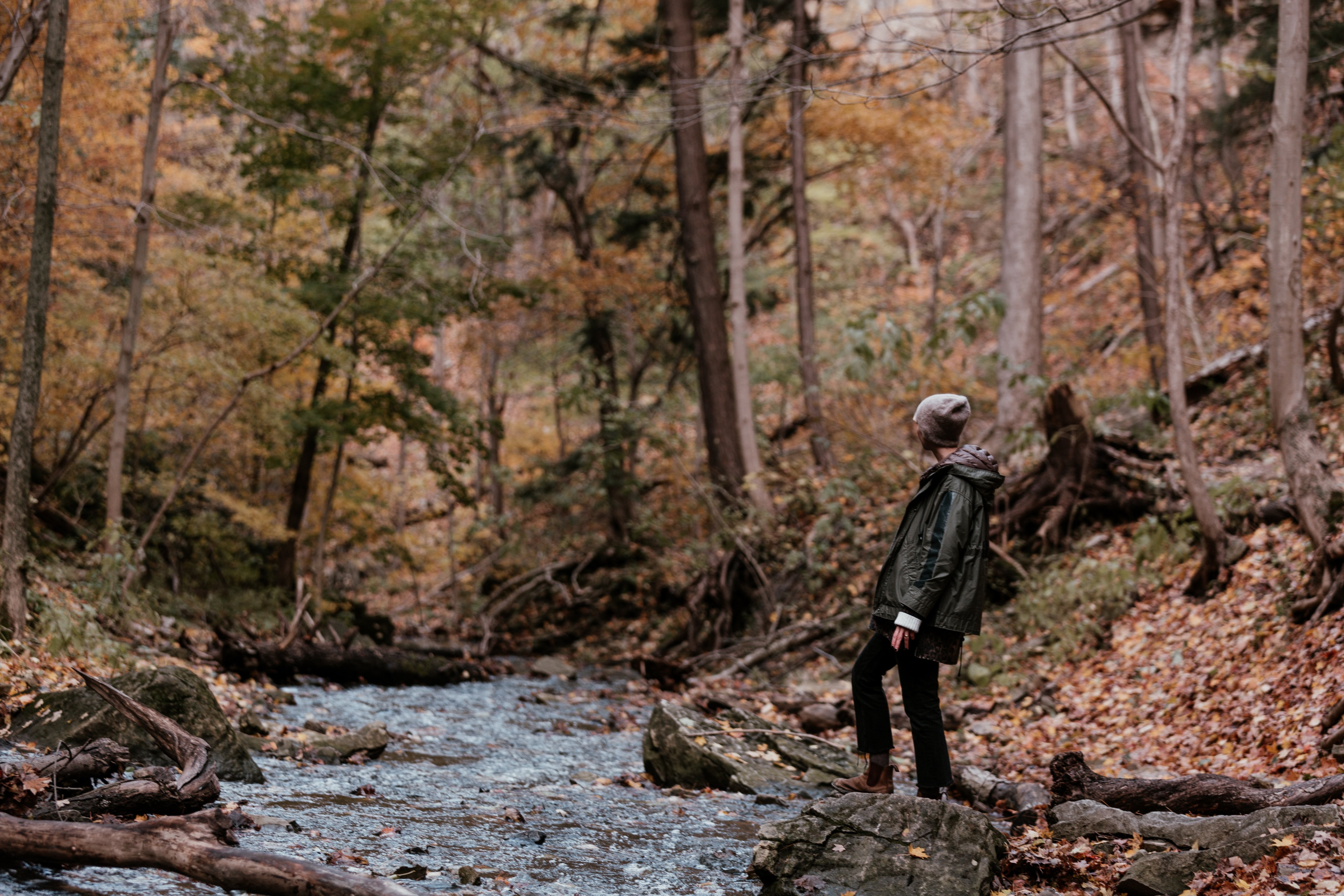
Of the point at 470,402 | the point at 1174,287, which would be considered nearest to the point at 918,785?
the point at 1174,287

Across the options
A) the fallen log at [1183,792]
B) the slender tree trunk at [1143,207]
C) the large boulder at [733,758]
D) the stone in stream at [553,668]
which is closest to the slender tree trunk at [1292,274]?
the fallen log at [1183,792]

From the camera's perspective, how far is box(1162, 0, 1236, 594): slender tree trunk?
7.12m

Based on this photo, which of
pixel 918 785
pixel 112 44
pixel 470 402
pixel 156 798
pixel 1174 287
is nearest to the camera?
pixel 156 798

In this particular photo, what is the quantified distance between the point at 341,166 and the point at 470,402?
3.88 metres

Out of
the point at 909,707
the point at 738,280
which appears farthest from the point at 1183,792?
the point at 738,280

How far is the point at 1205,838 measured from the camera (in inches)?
150

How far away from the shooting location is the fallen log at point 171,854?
2861mm

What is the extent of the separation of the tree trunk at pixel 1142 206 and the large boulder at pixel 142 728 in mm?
11644

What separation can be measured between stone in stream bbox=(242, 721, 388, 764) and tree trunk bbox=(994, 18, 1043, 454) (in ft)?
26.8

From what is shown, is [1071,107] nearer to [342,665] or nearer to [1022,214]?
[1022,214]

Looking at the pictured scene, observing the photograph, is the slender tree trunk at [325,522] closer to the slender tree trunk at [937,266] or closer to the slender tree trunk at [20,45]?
the slender tree trunk at [20,45]

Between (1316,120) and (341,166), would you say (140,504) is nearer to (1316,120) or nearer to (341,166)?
(341,166)

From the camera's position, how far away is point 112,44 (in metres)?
12.9

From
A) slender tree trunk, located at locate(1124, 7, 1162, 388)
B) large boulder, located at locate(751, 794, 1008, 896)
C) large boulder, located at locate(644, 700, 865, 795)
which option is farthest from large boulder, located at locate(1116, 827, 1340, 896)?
slender tree trunk, located at locate(1124, 7, 1162, 388)
